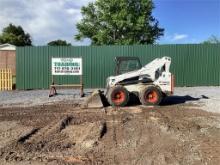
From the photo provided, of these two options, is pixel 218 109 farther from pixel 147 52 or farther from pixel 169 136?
pixel 147 52

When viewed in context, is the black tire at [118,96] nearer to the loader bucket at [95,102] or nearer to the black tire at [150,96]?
the loader bucket at [95,102]

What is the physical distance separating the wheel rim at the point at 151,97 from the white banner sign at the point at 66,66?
573 cm

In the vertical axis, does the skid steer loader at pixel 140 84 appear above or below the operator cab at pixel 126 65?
below

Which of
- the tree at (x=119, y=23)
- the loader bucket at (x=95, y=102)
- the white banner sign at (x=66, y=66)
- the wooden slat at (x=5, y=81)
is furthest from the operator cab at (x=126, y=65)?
the tree at (x=119, y=23)

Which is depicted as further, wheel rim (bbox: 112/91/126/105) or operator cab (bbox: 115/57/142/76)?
operator cab (bbox: 115/57/142/76)

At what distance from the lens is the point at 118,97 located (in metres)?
15.3

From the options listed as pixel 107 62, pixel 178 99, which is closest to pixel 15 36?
pixel 107 62

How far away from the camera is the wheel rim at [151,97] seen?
50.1 ft

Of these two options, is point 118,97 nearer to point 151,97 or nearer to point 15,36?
point 151,97

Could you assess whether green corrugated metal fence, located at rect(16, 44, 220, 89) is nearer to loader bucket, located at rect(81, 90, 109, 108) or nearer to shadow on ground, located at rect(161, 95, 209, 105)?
shadow on ground, located at rect(161, 95, 209, 105)

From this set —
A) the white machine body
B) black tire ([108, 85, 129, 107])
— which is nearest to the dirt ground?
black tire ([108, 85, 129, 107])

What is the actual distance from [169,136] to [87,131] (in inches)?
78.1

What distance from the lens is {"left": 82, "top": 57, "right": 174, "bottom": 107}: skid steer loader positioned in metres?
15.2

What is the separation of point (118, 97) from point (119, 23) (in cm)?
3160
